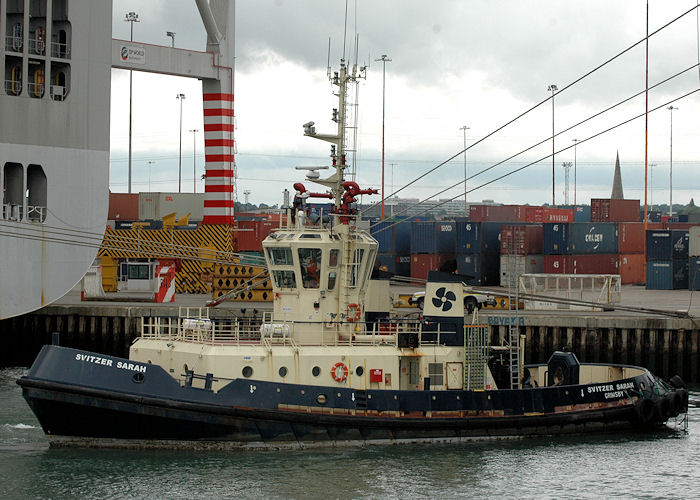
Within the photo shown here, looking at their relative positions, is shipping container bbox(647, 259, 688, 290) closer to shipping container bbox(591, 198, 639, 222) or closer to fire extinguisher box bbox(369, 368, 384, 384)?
shipping container bbox(591, 198, 639, 222)

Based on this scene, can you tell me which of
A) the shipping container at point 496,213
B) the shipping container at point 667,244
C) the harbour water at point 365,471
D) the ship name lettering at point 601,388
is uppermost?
the shipping container at point 496,213

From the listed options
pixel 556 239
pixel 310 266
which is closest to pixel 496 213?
pixel 556 239

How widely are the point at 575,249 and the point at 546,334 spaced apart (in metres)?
15.5

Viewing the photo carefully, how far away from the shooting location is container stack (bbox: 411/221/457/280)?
151ft

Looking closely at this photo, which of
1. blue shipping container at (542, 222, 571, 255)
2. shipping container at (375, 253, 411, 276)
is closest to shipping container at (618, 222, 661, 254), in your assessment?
blue shipping container at (542, 222, 571, 255)

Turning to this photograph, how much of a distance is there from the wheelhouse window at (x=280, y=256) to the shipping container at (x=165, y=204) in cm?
4449

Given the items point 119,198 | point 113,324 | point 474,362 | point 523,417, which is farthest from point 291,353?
point 119,198

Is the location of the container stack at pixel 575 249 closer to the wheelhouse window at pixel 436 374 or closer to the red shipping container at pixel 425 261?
the red shipping container at pixel 425 261

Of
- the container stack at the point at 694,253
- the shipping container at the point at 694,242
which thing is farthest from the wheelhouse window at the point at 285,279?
the shipping container at the point at 694,242

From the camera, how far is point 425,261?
152 ft

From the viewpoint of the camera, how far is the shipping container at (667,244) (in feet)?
143

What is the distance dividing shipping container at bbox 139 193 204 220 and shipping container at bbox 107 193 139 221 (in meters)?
0.94

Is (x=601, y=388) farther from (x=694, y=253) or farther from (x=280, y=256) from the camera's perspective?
(x=694, y=253)

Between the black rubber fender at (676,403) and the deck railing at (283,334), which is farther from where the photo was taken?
the black rubber fender at (676,403)
